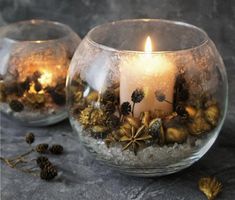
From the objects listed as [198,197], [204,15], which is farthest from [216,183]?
[204,15]

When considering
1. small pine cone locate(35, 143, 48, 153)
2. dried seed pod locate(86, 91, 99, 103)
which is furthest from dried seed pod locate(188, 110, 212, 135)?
small pine cone locate(35, 143, 48, 153)

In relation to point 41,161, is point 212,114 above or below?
above

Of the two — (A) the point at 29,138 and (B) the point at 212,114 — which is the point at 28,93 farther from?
(B) the point at 212,114

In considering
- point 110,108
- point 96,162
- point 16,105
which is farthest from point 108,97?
point 16,105

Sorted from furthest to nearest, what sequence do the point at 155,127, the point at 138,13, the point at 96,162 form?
1. the point at 138,13
2. the point at 96,162
3. the point at 155,127

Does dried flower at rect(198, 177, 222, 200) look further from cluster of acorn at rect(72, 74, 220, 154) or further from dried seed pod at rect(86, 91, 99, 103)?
dried seed pod at rect(86, 91, 99, 103)

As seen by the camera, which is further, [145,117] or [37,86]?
→ [37,86]
